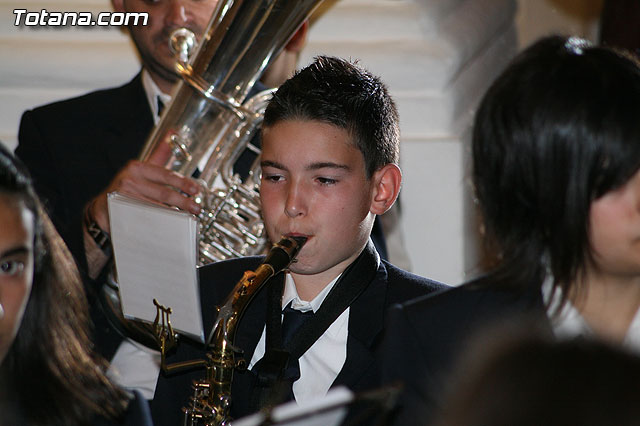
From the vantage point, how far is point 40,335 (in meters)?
1.33

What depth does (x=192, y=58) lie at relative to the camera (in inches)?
78.2

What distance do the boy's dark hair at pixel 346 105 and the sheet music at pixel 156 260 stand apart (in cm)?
35

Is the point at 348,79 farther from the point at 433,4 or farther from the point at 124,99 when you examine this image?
the point at 433,4

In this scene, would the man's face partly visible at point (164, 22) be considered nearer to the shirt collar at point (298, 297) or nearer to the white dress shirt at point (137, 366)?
the white dress shirt at point (137, 366)

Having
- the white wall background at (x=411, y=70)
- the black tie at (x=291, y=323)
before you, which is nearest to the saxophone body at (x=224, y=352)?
the black tie at (x=291, y=323)

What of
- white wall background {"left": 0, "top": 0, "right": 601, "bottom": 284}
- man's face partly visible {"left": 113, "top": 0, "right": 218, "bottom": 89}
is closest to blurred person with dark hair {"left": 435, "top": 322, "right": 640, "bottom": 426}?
man's face partly visible {"left": 113, "top": 0, "right": 218, "bottom": 89}

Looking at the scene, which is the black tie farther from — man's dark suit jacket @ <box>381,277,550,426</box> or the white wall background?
the white wall background

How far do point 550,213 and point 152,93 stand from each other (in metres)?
1.46

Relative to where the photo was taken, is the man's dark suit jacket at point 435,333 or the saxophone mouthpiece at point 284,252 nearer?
the man's dark suit jacket at point 435,333

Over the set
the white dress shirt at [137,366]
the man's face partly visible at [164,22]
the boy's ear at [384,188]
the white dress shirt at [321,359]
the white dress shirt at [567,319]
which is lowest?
the white dress shirt at [137,366]

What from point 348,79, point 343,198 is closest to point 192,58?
point 348,79

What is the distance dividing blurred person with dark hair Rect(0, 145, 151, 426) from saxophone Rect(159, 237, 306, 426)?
0.59 feet

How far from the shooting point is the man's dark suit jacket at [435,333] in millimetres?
1285

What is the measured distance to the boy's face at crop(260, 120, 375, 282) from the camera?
1604 mm
